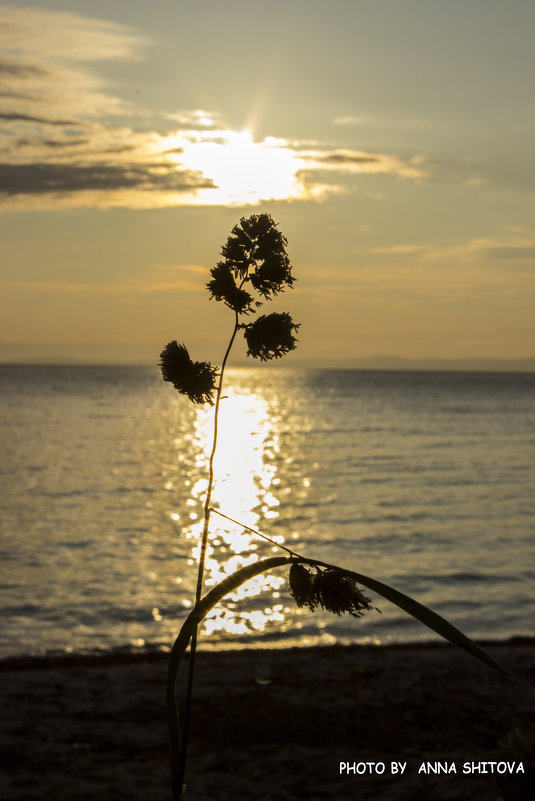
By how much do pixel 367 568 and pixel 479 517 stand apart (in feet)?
46.6

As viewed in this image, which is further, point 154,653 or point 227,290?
point 154,653

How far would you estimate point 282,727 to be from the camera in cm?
1251

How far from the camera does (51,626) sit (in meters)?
20.4

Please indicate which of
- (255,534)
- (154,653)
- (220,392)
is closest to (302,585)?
(220,392)

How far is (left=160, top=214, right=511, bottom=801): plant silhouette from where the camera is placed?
1760mm

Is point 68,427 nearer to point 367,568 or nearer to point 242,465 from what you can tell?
point 242,465

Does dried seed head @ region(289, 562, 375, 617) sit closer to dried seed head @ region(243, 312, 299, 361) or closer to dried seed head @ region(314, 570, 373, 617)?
dried seed head @ region(314, 570, 373, 617)

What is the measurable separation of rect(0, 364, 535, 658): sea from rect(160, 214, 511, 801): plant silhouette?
146 mm

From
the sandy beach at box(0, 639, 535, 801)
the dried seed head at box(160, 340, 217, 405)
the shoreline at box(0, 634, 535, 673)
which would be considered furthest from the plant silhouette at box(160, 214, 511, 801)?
the shoreline at box(0, 634, 535, 673)

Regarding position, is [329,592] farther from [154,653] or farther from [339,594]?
[154,653]

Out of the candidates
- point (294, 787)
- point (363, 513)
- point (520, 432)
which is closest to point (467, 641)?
point (294, 787)

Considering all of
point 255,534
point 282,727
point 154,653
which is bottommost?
point 154,653

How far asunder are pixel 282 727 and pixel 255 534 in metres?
7.99

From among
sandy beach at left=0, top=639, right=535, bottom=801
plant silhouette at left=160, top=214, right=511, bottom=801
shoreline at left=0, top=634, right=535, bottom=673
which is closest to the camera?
plant silhouette at left=160, top=214, right=511, bottom=801
